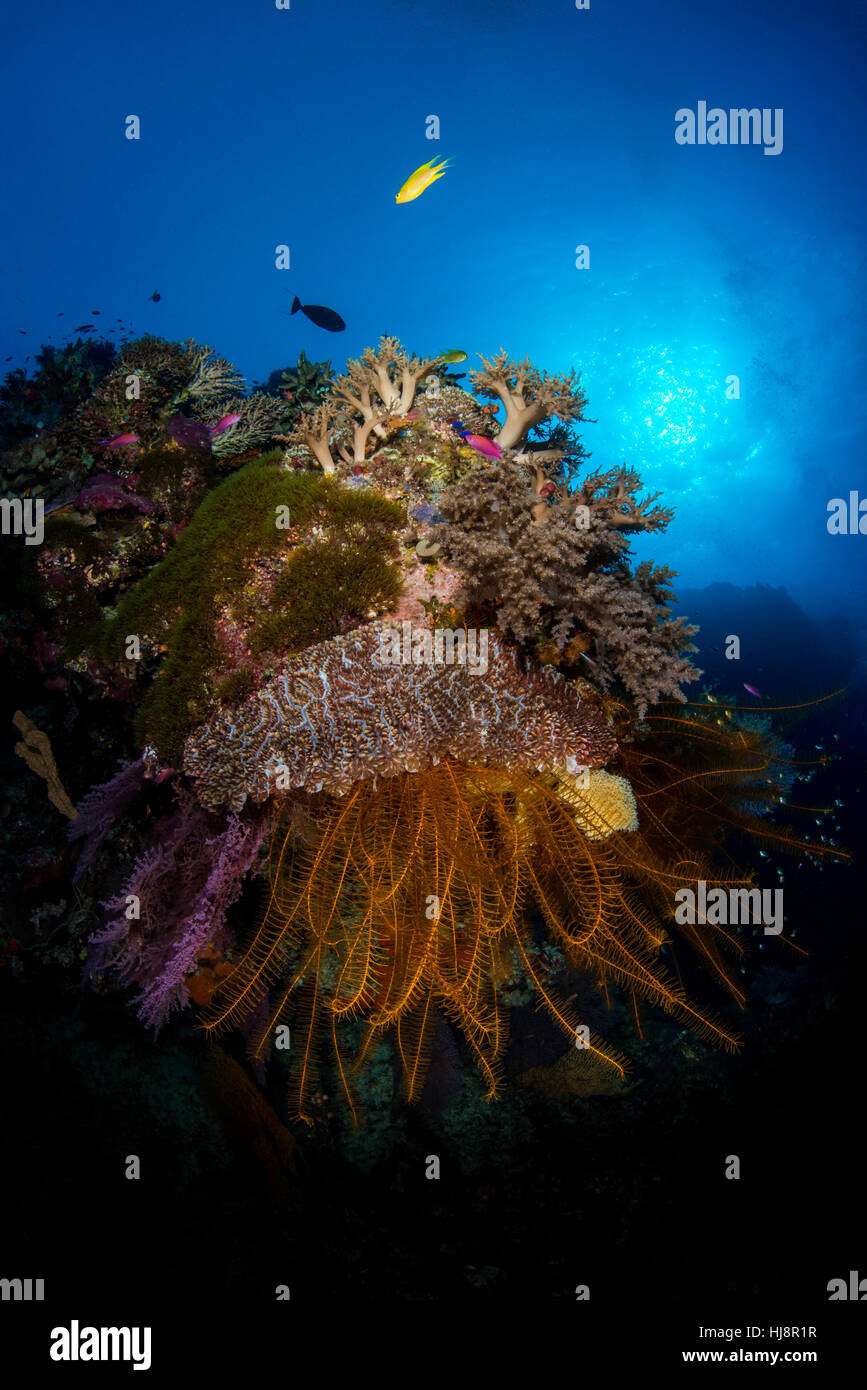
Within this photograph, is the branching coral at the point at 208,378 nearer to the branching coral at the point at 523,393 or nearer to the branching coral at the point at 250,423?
the branching coral at the point at 250,423

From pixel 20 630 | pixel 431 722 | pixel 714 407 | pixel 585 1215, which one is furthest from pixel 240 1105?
pixel 714 407

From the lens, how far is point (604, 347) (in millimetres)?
45844

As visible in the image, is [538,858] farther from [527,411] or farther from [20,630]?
[20,630]

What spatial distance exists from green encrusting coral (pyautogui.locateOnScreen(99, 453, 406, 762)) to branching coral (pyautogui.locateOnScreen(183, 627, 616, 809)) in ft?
1.89

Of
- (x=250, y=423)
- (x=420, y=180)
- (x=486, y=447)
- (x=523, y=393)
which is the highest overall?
(x=420, y=180)

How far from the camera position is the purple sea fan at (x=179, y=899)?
12.0 ft

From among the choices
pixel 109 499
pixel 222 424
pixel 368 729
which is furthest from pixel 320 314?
pixel 368 729

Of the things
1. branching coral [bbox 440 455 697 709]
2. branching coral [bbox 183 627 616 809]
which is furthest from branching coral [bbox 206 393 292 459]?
branching coral [bbox 183 627 616 809]

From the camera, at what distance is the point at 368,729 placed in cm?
330

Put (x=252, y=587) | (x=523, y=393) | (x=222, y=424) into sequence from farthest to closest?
(x=222, y=424) < (x=523, y=393) < (x=252, y=587)

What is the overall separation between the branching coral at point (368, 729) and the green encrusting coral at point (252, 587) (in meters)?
0.58

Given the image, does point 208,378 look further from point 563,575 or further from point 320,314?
point 563,575

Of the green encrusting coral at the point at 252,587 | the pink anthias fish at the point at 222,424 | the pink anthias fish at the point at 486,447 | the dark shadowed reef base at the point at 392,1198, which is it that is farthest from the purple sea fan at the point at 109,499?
the dark shadowed reef base at the point at 392,1198

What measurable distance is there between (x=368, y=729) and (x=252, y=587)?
1.95 metres
